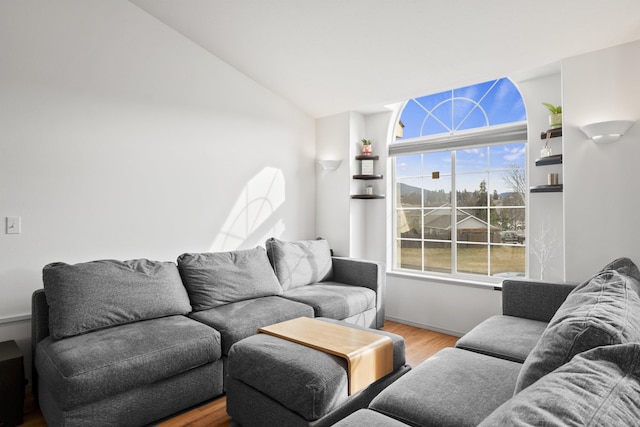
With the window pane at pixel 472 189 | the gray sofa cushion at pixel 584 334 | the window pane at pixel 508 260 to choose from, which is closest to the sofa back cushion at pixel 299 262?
the window pane at pixel 472 189

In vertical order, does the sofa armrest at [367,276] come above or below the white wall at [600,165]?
below

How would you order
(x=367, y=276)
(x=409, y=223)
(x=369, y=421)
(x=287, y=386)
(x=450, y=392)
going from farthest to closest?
(x=409, y=223) → (x=367, y=276) → (x=287, y=386) → (x=450, y=392) → (x=369, y=421)

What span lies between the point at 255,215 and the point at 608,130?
3166 millimetres

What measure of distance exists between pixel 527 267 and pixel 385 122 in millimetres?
2238

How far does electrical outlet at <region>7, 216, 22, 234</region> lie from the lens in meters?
2.62

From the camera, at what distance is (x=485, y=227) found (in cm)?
391

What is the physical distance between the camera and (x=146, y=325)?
98.3 inches

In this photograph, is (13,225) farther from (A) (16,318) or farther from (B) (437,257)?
(B) (437,257)

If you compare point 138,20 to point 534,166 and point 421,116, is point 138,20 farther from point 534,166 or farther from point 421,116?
point 534,166

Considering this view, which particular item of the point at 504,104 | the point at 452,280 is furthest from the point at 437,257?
the point at 504,104

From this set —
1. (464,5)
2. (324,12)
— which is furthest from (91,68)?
(464,5)

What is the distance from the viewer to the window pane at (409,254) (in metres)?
4.42

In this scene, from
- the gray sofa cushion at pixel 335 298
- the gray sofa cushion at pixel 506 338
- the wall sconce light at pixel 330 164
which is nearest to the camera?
the gray sofa cushion at pixel 506 338

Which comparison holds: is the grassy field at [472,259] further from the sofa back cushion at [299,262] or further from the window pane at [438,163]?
the sofa back cushion at [299,262]
